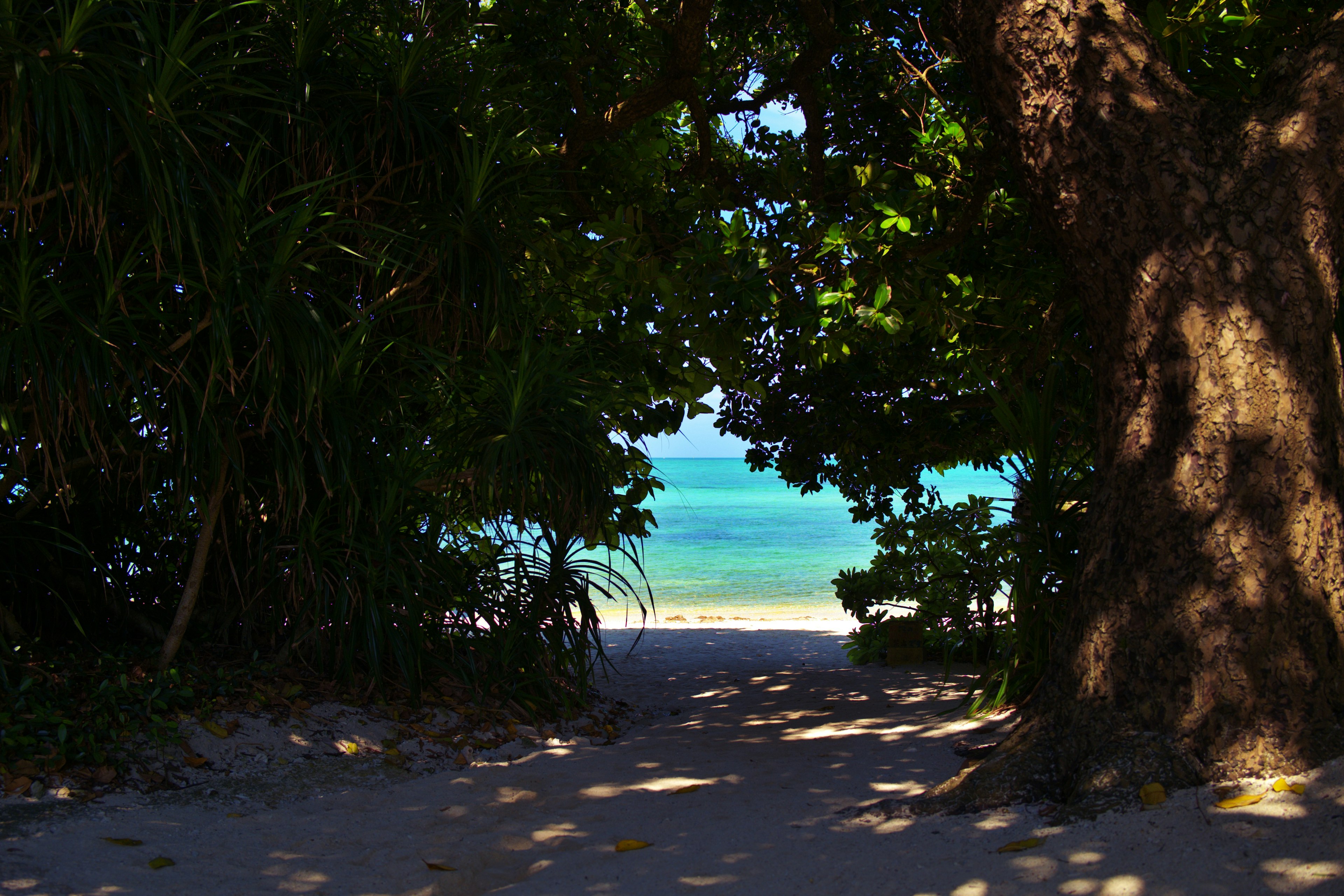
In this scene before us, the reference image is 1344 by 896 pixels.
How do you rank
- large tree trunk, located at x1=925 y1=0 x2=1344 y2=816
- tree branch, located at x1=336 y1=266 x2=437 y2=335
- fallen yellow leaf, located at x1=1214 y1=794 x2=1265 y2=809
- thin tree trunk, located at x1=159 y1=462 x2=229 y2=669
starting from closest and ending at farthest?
fallen yellow leaf, located at x1=1214 y1=794 x2=1265 y2=809 → large tree trunk, located at x1=925 y1=0 x2=1344 y2=816 → thin tree trunk, located at x1=159 y1=462 x2=229 y2=669 → tree branch, located at x1=336 y1=266 x2=437 y2=335

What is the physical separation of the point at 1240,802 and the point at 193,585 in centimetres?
388

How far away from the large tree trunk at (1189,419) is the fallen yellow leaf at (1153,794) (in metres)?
0.03

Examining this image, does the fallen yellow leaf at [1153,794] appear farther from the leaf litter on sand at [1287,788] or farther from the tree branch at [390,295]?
the tree branch at [390,295]

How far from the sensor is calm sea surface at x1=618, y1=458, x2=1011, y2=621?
16609mm

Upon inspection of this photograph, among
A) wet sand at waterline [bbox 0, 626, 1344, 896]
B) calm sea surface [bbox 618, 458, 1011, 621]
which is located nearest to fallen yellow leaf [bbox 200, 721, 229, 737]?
wet sand at waterline [bbox 0, 626, 1344, 896]

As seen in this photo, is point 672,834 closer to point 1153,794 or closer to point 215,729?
point 1153,794

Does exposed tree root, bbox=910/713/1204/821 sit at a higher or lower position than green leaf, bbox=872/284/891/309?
lower

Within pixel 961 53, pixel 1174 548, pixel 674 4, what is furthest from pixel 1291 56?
pixel 674 4

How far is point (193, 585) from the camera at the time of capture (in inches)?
147

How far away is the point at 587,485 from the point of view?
4.18 meters

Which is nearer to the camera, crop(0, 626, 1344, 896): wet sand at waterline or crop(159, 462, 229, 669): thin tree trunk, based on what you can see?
crop(0, 626, 1344, 896): wet sand at waterline

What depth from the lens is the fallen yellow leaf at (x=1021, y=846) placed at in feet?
7.39

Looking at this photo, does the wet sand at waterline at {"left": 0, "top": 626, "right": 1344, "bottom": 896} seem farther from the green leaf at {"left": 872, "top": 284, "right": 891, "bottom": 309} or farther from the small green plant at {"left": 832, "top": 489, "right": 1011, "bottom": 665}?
the green leaf at {"left": 872, "top": 284, "right": 891, "bottom": 309}

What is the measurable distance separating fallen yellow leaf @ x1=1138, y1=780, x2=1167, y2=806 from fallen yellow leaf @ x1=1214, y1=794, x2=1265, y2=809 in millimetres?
121
